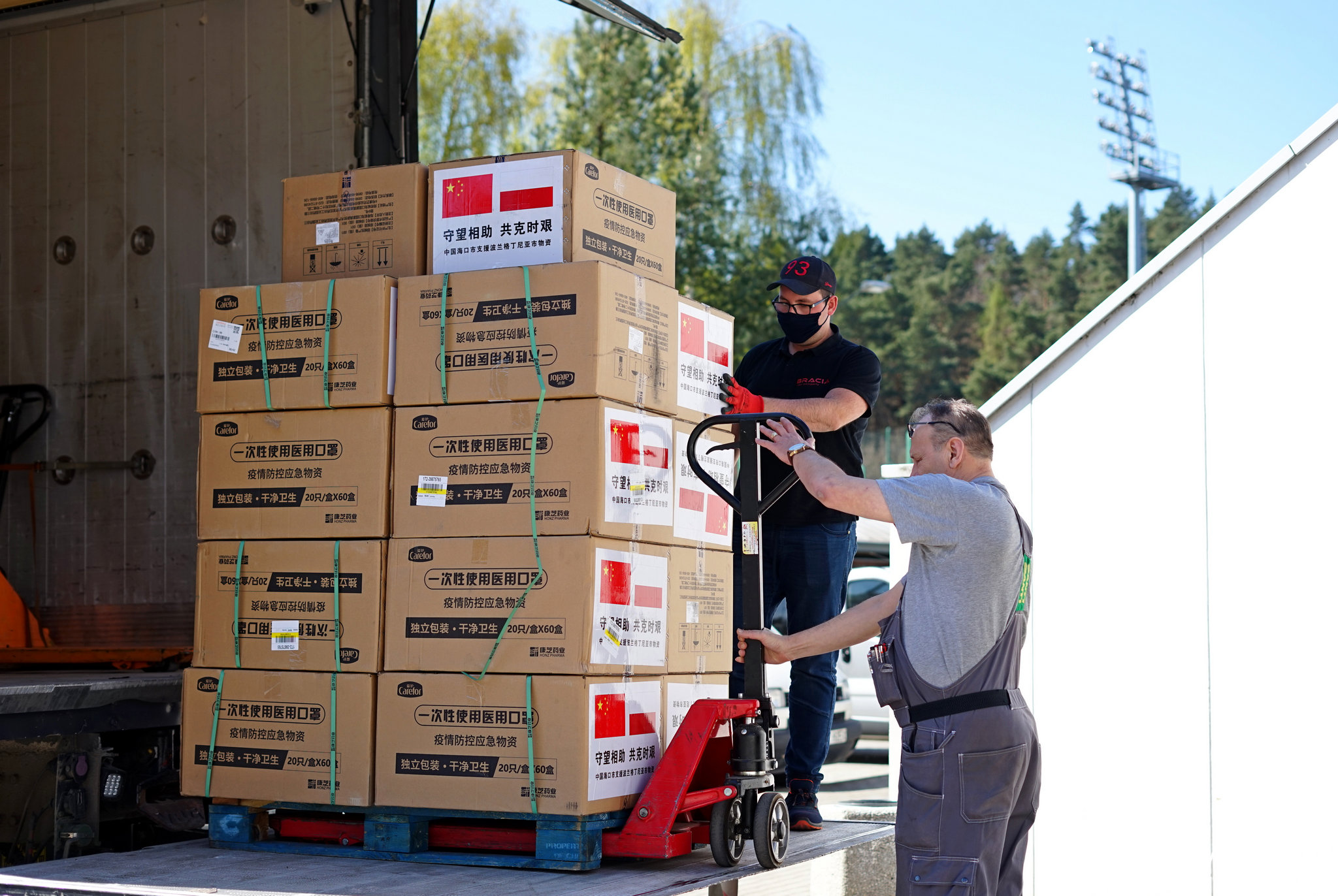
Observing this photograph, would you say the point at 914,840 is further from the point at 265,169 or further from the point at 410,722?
the point at 265,169

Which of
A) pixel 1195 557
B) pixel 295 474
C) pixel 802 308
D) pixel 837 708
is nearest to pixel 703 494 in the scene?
pixel 802 308

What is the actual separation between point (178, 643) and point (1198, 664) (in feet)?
15.2

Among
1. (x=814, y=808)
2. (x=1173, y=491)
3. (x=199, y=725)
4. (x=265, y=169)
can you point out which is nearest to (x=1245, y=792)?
(x=1173, y=491)

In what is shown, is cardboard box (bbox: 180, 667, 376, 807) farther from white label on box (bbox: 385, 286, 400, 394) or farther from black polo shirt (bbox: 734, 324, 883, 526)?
black polo shirt (bbox: 734, 324, 883, 526)

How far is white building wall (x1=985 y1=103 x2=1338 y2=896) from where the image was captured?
5.89 meters

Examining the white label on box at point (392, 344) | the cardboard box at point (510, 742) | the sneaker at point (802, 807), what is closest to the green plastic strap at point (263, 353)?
the white label on box at point (392, 344)

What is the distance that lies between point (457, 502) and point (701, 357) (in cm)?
102

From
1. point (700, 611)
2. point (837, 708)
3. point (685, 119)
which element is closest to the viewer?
point (700, 611)

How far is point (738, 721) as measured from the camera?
4.11m

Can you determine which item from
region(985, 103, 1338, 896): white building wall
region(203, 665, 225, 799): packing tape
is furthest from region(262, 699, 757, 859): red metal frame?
region(985, 103, 1338, 896): white building wall

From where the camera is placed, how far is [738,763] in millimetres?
4074

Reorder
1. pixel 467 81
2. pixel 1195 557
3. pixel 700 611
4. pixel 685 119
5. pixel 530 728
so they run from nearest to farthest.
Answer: pixel 530 728 < pixel 700 611 < pixel 1195 557 < pixel 467 81 < pixel 685 119

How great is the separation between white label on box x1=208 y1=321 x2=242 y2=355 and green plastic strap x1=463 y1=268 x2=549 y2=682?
1.06 m

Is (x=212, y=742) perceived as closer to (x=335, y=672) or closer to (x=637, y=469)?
(x=335, y=672)
